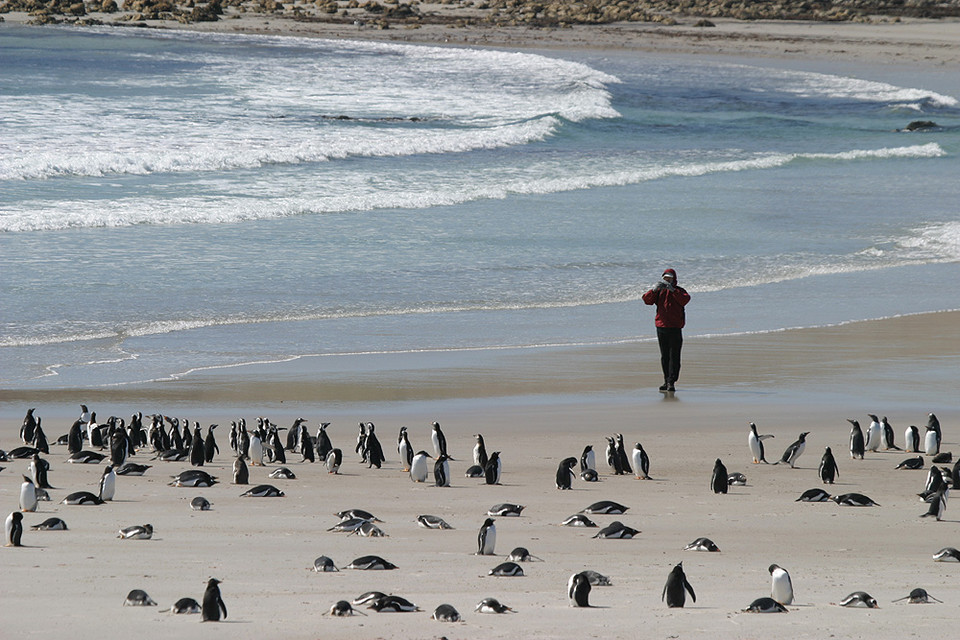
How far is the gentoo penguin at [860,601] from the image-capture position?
5.04 m

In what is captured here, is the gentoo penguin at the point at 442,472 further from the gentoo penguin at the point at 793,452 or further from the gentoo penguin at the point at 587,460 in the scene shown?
the gentoo penguin at the point at 793,452

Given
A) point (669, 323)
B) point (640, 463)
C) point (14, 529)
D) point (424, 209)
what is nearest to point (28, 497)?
point (14, 529)

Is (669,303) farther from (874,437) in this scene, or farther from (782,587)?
(782,587)

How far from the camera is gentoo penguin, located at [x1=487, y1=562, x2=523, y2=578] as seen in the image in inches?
217

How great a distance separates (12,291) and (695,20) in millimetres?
50675

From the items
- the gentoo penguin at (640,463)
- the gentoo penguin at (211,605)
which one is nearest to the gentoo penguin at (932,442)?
the gentoo penguin at (640,463)

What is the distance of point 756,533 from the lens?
645 centimetres

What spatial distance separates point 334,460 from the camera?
7.72 m

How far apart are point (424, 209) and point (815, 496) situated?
13.9m

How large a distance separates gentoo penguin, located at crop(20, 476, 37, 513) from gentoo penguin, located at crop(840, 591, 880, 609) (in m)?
3.96

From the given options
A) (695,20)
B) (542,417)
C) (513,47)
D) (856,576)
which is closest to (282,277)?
(542,417)

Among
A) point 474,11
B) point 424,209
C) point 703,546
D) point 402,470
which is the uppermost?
point 474,11

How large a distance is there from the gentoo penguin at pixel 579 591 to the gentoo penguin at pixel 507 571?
1.53 feet

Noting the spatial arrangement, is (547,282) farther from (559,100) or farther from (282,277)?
(559,100)
